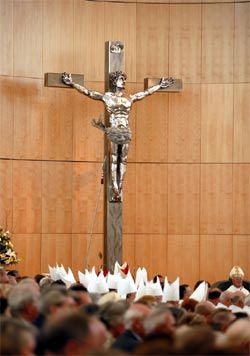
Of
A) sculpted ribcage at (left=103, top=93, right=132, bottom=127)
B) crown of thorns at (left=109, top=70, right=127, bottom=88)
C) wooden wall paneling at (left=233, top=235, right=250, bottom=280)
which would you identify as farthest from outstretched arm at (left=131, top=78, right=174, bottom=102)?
Result: wooden wall paneling at (left=233, top=235, right=250, bottom=280)

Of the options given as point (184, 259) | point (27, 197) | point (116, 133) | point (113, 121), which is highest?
point (113, 121)

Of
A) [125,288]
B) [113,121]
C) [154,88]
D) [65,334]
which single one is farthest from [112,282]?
[65,334]

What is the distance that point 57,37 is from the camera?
17734 mm

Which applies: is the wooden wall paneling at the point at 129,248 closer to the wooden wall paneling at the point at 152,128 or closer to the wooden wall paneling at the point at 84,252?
the wooden wall paneling at the point at 84,252

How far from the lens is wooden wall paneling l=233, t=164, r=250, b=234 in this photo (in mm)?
17969

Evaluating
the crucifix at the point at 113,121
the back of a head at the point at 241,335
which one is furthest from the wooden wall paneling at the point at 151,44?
the back of a head at the point at 241,335

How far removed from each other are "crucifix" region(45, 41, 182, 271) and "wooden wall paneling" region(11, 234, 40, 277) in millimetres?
1499

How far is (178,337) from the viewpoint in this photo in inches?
170

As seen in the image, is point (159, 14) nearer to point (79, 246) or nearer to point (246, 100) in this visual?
point (246, 100)

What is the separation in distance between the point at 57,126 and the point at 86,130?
496 millimetres

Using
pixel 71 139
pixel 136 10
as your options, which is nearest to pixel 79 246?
pixel 71 139

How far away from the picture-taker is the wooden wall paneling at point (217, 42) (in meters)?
18.0

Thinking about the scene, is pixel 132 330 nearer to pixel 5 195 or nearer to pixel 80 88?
pixel 80 88

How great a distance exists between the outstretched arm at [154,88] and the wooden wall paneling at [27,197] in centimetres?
210
